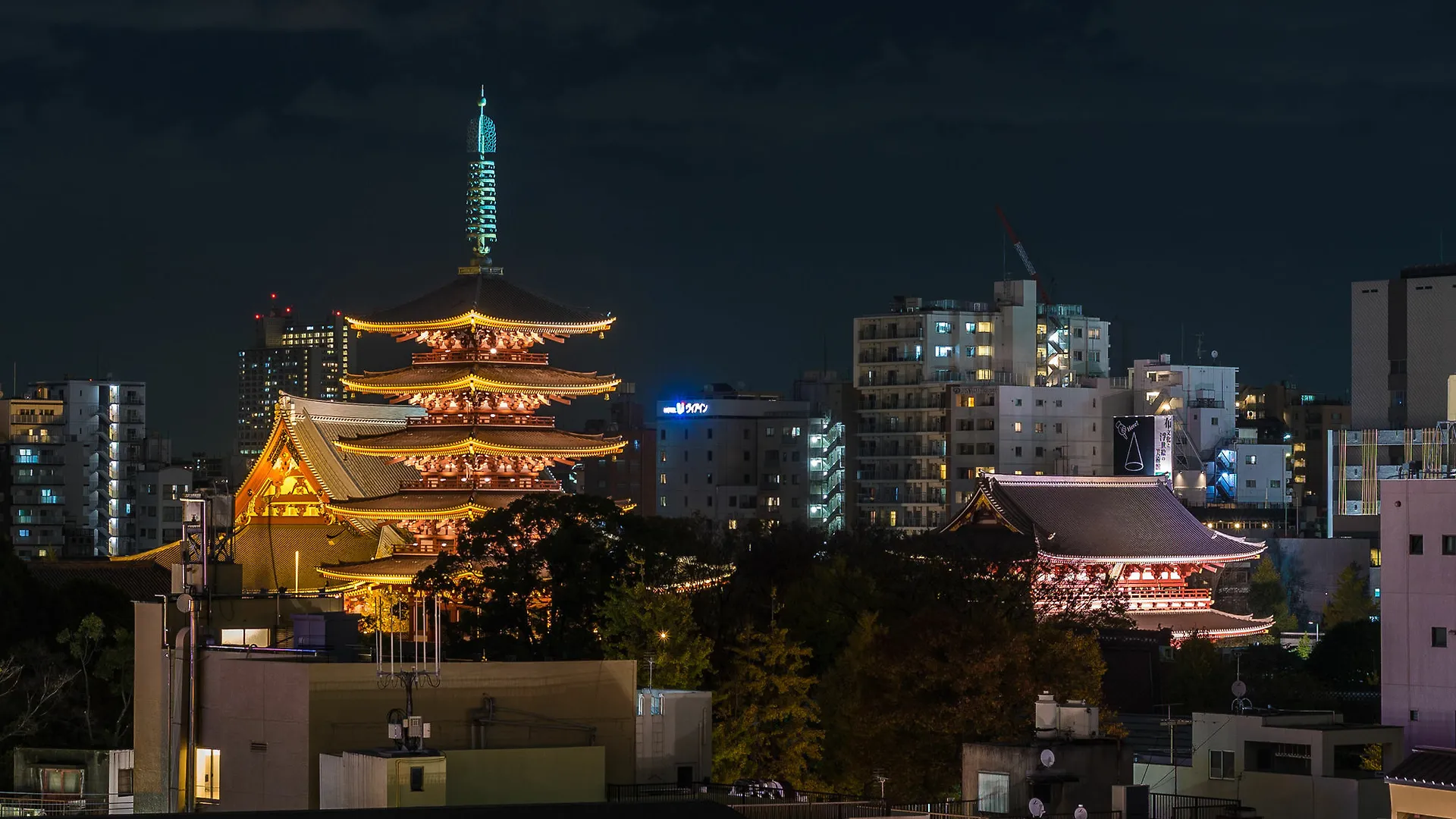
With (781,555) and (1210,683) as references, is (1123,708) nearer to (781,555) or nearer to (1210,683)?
(1210,683)

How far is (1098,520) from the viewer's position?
379 ft

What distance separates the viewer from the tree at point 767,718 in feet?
192

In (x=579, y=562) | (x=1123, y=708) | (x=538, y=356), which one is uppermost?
(x=538, y=356)

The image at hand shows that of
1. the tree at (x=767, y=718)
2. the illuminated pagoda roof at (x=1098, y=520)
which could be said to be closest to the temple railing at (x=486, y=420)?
the tree at (x=767, y=718)

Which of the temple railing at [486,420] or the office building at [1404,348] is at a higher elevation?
the office building at [1404,348]

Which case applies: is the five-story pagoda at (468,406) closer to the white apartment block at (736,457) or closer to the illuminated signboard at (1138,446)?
→ the illuminated signboard at (1138,446)

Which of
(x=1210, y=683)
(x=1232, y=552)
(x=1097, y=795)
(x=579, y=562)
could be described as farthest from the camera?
(x=1232, y=552)

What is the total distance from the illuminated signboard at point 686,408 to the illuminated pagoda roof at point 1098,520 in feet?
233

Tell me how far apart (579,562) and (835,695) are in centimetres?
1029

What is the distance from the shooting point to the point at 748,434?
185875 millimetres

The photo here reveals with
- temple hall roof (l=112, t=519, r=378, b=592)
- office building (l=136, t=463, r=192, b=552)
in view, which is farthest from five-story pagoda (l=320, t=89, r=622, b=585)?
office building (l=136, t=463, r=192, b=552)

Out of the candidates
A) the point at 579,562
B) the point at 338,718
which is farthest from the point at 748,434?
the point at 338,718

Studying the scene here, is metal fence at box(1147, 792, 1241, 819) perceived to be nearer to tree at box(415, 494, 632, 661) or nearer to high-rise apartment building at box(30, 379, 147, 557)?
tree at box(415, 494, 632, 661)

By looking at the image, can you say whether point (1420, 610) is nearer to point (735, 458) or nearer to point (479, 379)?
point (479, 379)
